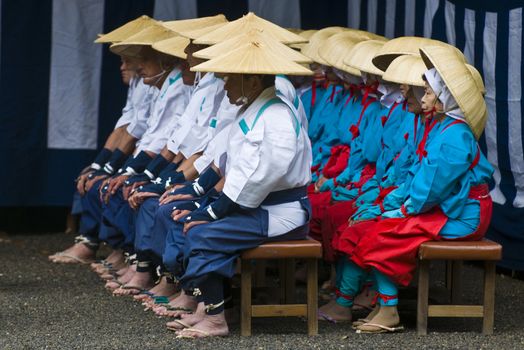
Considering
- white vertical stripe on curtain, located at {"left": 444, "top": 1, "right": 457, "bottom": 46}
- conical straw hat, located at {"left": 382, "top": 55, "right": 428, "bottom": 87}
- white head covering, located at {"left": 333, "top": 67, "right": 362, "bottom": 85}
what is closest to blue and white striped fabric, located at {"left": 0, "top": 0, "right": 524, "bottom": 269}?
white vertical stripe on curtain, located at {"left": 444, "top": 1, "right": 457, "bottom": 46}

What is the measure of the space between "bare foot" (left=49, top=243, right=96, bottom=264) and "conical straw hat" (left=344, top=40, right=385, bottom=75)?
2419 mm

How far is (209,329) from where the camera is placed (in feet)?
18.1

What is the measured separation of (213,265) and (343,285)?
84cm

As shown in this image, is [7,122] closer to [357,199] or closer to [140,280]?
[140,280]

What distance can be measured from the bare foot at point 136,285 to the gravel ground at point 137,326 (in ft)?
0.29

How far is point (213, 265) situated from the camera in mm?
5398

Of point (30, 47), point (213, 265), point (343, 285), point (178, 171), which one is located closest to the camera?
point (213, 265)

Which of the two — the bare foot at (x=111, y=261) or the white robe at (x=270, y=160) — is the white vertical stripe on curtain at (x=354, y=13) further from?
the white robe at (x=270, y=160)

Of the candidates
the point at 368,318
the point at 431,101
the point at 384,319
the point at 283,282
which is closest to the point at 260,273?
the point at 283,282

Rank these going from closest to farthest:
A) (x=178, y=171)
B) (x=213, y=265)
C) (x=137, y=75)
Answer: (x=213, y=265)
(x=178, y=171)
(x=137, y=75)

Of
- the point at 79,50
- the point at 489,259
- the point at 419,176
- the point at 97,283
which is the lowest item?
the point at 97,283

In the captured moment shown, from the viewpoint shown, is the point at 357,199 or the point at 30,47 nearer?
the point at 357,199

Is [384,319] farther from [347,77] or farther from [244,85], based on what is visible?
[347,77]

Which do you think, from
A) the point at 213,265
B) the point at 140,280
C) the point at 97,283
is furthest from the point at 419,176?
the point at 97,283
